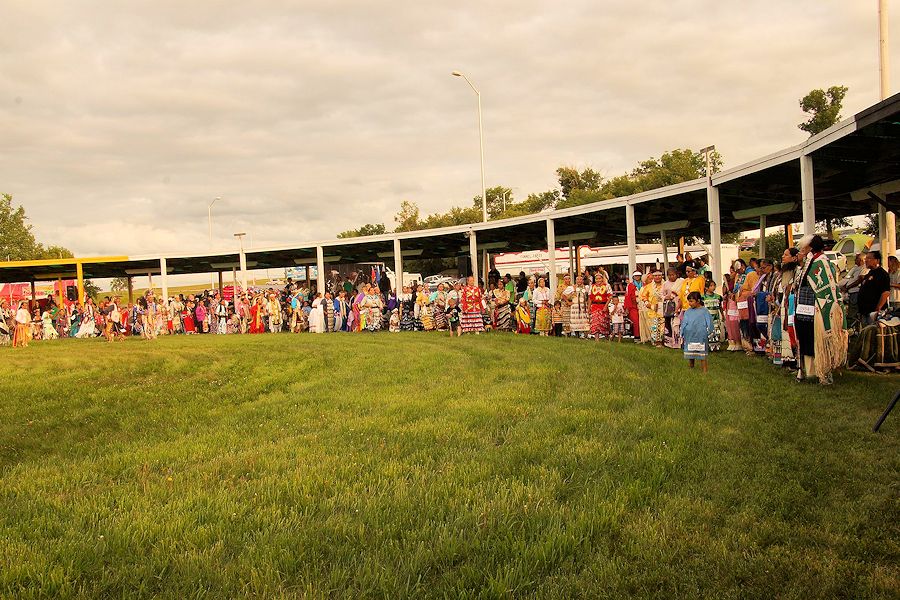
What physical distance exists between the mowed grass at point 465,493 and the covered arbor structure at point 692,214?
5.60 m

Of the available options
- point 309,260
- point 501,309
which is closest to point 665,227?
point 501,309

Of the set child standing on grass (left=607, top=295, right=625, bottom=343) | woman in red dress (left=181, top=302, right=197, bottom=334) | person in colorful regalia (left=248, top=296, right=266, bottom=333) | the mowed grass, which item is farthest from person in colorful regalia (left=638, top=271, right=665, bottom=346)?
woman in red dress (left=181, top=302, right=197, bottom=334)

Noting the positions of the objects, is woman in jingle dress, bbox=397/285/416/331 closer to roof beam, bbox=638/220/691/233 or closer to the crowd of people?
the crowd of people

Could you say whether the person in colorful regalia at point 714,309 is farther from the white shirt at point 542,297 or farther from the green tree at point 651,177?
the green tree at point 651,177

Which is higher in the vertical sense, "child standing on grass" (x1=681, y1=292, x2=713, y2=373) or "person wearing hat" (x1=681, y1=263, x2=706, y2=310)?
"person wearing hat" (x1=681, y1=263, x2=706, y2=310)

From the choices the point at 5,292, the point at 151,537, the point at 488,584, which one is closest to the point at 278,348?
the point at 151,537

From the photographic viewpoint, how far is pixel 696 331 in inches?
421

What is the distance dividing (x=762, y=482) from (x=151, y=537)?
4075 millimetres

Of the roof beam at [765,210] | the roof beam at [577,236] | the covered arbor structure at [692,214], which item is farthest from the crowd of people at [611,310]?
the roof beam at [577,236]

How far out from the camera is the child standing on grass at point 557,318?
62.7 feet

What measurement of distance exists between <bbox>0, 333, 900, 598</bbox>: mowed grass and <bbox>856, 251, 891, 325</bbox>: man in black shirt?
2230 mm

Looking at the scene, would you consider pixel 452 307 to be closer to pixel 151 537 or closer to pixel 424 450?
pixel 424 450

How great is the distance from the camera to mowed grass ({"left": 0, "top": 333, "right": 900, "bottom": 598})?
3.38 meters

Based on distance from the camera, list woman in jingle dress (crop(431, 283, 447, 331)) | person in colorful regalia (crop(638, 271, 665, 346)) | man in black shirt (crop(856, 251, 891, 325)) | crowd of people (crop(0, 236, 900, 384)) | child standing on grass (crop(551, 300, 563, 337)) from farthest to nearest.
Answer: woman in jingle dress (crop(431, 283, 447, 331)), child standing on grass (crop(551, 300, 563, 337)), person in colorful regalia (crop(638, 271, 665, 346)), man in black shirt (crop(856, 251, 891, 325)), crowd of people (crop(0, 236, 900, 384))
